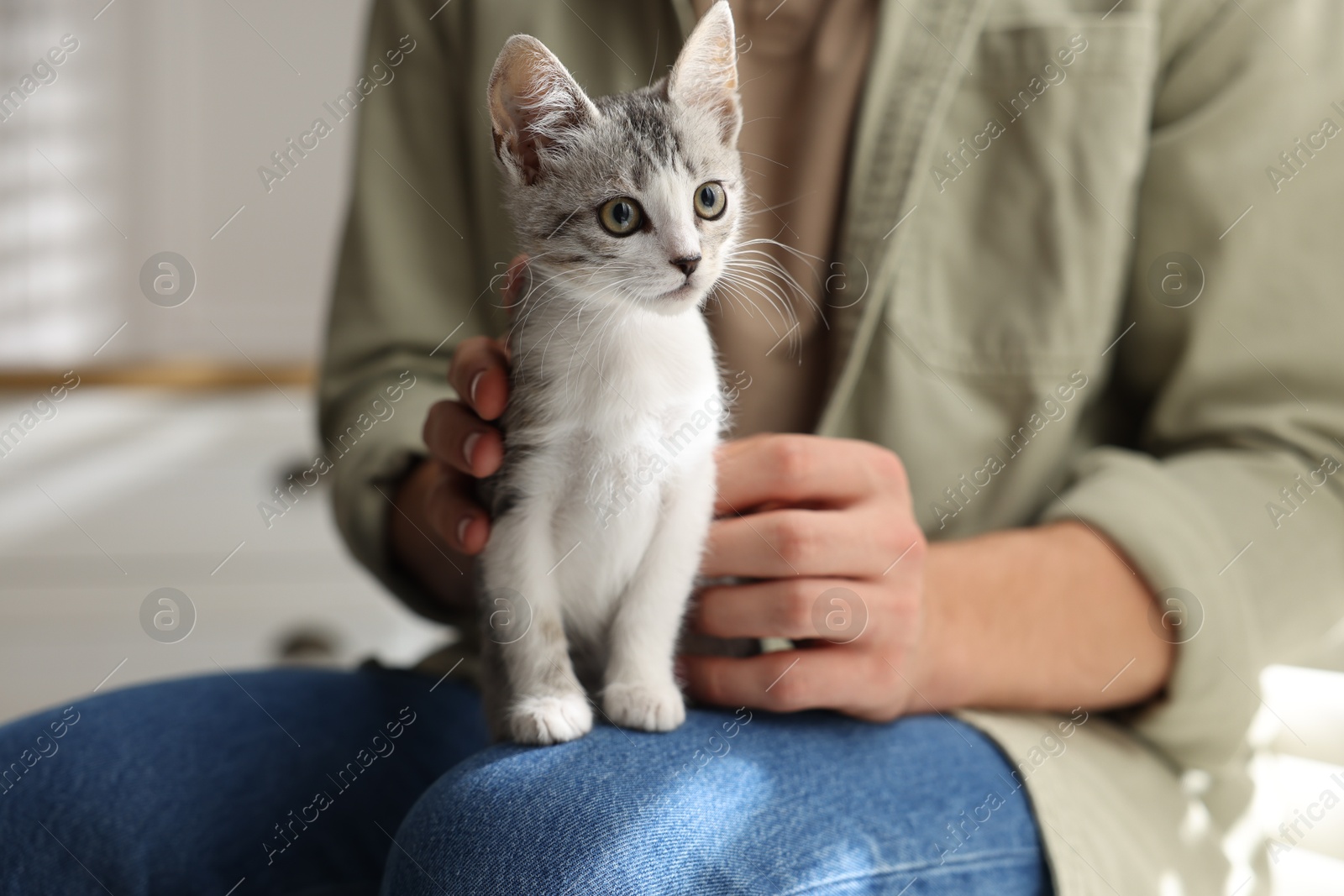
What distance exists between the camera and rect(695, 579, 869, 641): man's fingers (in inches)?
25.0

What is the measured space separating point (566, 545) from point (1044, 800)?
0.38 m

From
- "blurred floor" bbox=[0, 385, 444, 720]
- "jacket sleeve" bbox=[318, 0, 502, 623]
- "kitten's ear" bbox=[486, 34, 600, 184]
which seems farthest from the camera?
"blurred floor" bbox=[0, 385, 444, 720]

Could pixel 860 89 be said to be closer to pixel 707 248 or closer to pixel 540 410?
pixel 707 248

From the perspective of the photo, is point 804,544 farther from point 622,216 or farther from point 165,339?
point 165,339

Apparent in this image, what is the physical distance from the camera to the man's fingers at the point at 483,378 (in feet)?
2.05

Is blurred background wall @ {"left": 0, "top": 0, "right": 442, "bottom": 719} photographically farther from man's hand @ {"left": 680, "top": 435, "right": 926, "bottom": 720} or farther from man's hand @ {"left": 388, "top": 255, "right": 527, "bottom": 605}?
man's hand @ {"left": 680, "top": 435, "right": 926, "bottom": 720}

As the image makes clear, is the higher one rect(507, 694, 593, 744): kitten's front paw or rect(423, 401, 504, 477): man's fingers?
rect(423, 401, 504, 477): man's fingers

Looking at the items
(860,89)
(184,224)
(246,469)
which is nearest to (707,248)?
(860,89)

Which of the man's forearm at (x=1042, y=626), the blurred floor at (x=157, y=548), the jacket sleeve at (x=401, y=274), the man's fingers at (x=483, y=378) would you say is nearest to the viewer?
the man's fingers at (x=483, y=378)

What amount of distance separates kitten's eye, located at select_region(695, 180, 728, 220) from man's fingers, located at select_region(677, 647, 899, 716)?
1.02 feet

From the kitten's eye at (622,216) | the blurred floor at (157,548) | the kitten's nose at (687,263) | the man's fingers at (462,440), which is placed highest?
the kitten's eye at (622,216)

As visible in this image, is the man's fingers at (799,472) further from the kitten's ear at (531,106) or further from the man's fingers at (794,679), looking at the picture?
the kitten's ear at (531,106)

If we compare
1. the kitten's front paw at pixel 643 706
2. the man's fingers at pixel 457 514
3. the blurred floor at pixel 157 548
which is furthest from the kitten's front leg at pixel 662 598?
the blurred floor at pixel 157 548

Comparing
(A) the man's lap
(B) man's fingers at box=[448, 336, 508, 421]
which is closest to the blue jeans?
(A) the man's lap
